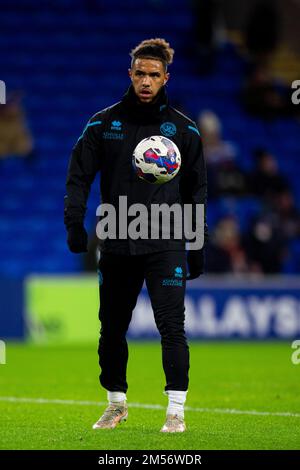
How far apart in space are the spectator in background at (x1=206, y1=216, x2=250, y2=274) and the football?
9.37 meters

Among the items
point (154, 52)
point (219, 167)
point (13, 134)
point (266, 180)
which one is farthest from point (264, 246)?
point (154, 52)

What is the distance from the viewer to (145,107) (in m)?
6.85

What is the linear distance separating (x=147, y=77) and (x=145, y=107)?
19 centimetres

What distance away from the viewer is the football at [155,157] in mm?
6668

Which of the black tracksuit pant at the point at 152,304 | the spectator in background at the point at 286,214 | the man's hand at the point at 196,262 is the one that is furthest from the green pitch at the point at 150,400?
the spectator in background at the point at 286,214

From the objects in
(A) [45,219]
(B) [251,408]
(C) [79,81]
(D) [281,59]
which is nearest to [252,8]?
(D) [281,59]

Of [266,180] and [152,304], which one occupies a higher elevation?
[266,180]

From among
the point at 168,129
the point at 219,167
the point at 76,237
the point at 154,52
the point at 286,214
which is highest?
the point at 154,52

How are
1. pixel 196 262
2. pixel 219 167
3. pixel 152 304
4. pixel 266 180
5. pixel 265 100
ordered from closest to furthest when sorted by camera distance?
pixel 152 304
pixel 196 262
pixel 266 180
pixel 219 167
pixel 265 100

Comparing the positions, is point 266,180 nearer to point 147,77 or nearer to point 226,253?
point 226,253

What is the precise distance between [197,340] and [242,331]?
0.68 m

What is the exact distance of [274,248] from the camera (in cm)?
1645

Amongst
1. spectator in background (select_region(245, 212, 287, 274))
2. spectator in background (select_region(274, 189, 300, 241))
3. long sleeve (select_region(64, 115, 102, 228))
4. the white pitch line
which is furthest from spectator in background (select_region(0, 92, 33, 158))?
long sleeve (select_region(64, 115, 102, 228))
